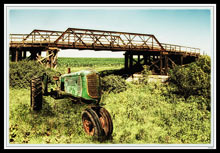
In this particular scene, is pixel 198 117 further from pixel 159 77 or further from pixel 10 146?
pixel 10 146

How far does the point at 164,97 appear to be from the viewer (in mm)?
12797

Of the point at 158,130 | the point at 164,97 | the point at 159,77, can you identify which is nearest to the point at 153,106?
the point at 164,97

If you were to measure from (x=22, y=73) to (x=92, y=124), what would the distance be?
311 inches

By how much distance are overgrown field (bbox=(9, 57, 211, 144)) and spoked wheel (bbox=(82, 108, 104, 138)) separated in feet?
0.79

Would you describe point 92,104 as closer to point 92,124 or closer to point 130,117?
point 92,124

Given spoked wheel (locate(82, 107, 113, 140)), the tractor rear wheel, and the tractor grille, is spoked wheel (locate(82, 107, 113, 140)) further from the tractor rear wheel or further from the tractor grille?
the tractor grille

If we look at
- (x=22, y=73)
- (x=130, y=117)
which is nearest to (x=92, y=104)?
(x=130, y=117)

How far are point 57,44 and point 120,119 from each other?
8.94m

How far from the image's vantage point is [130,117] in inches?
339

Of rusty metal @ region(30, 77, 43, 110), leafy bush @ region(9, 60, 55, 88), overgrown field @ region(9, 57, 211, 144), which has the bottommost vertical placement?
overgrown field @ region(9, 57, 211, 144)

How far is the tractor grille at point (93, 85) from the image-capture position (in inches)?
231

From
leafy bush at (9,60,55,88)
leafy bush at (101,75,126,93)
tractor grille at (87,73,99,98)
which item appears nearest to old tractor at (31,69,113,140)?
tractor grille at (87,73,99,98)

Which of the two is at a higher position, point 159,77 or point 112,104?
point 159,77

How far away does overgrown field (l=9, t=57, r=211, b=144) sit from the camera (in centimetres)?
630
